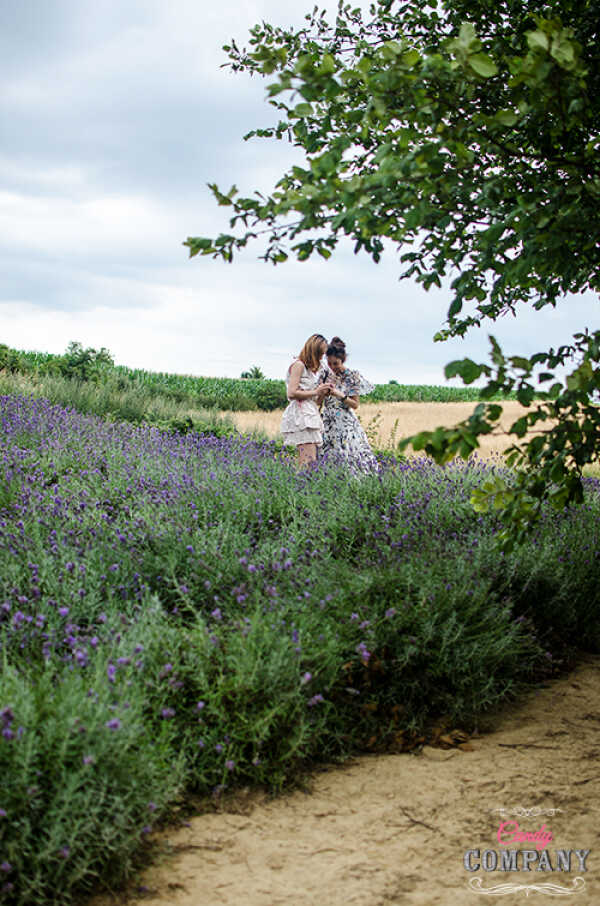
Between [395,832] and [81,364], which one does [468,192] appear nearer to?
[395,832]

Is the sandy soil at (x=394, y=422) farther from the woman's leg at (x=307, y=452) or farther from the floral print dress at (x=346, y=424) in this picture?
the woman's leg at (x=307, y=452)

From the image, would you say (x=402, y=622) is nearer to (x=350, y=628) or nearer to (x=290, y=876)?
(x=350, y=628)

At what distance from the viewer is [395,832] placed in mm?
3004

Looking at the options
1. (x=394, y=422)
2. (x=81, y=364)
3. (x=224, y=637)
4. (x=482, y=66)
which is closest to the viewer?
(x=482, y=66)

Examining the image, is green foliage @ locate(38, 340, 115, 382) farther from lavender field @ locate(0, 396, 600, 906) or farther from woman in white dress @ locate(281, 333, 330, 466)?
lavender field @ locate(0, 396, 600, 906)

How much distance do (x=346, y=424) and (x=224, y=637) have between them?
18.8ft

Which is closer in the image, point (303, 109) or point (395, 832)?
point (395, 832)

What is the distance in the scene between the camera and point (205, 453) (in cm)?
884

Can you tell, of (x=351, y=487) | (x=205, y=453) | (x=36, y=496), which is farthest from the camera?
(x=205, y=453)

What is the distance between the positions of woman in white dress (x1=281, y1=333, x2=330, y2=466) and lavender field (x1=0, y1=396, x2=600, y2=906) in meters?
2.32

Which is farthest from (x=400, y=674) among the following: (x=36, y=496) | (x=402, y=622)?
(x=36, y=496)

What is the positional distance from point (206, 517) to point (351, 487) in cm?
184
